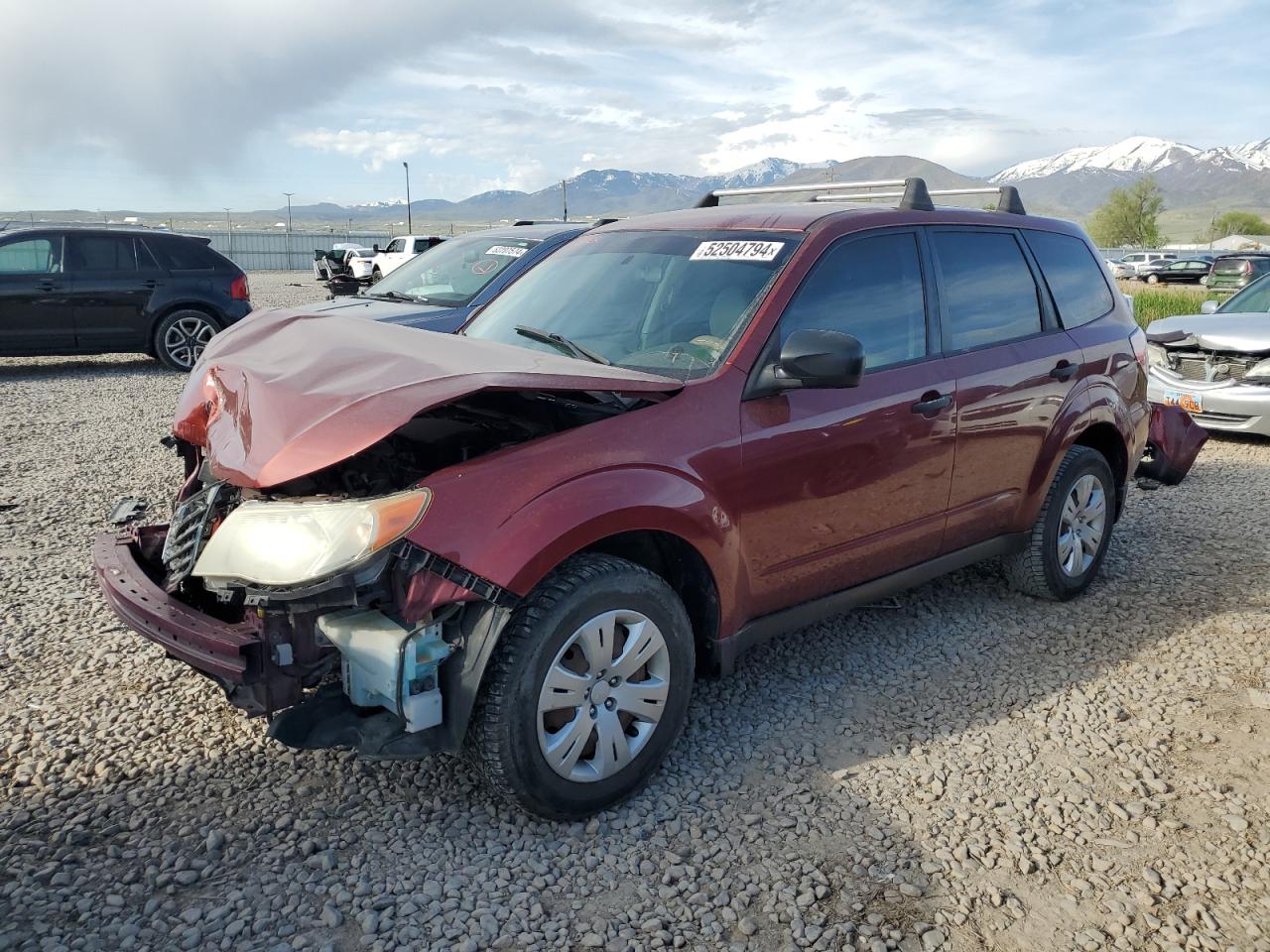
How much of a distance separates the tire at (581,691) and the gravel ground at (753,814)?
179 millimetres

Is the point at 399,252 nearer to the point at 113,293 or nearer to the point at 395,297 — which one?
the point at 113,293

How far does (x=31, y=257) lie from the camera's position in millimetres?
11398

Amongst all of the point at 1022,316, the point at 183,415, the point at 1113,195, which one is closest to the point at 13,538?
the point at 183,415

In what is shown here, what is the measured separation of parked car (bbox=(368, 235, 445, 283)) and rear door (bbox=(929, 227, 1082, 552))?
674 inches

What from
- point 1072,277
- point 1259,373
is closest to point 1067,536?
point 1072,277

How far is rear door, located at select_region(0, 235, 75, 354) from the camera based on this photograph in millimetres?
11258

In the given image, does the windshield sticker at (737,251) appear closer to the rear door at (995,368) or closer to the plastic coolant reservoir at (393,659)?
the rear door at (995,368)

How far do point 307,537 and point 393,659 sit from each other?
1.37 feet

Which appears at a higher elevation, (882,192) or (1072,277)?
(882,192)

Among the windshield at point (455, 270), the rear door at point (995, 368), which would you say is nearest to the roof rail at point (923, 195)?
the rear door at point (995, 368)

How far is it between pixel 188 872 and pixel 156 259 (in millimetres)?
11095

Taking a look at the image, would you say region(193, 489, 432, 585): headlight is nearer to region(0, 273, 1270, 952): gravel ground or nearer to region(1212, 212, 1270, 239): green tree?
region(0, 273, 1270, 952): gravel ground

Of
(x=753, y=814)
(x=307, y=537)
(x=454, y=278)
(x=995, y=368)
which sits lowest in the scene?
(x=753, y=814)

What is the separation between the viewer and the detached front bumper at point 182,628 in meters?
2.67
